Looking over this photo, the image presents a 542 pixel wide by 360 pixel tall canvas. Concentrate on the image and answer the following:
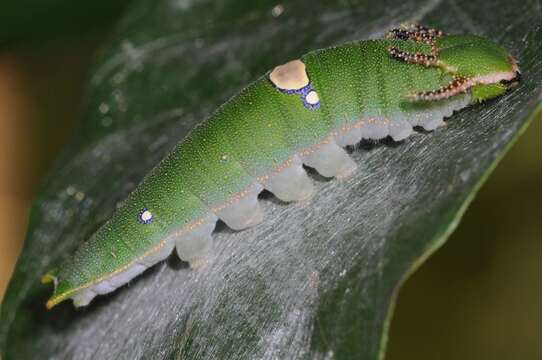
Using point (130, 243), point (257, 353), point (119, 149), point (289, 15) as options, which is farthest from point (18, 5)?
point (257, 353)

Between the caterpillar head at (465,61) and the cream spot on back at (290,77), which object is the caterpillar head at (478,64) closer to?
the caterpillar head at (465,61)

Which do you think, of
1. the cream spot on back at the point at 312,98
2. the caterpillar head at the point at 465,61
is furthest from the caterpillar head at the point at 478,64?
the cream spot on back at the point at 312,98

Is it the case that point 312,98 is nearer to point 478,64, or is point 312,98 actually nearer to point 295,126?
point 295,126

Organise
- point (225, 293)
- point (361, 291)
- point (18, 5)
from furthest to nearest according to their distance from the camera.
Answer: point (18, 5) → point (225, 293) → point (361, 291)

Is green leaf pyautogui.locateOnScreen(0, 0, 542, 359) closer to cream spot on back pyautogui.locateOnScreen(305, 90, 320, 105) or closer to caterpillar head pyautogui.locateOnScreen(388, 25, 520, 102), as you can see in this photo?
caterpillar head pyautogui.locateOnScreen(388, 25, 520, 102)

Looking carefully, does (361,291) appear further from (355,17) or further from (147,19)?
(147,19)

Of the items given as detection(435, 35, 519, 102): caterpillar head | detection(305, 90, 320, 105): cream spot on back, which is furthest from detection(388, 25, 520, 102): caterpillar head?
detection(305, 90, 320, 105): cream spot on back

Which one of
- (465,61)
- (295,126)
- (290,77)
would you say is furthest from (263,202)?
(465,61)
